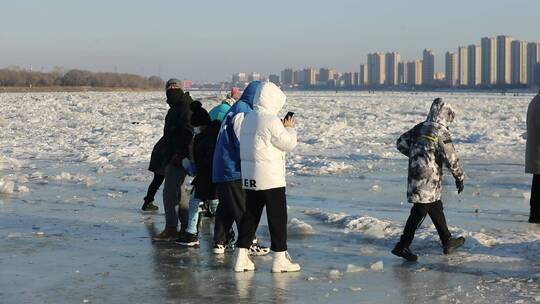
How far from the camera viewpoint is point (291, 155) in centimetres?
1788

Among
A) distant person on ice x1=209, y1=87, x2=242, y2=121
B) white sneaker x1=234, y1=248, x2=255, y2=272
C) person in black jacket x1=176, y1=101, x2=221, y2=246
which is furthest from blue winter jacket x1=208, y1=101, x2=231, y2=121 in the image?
white sneaker x1=234, y1=248, x2=255, y2=272

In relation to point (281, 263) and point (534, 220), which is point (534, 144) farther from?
point (281, 263)

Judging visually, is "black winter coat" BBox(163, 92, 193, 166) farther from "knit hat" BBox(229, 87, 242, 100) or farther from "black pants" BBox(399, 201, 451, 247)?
"black pants" BBox(399, 201, 451, 247)

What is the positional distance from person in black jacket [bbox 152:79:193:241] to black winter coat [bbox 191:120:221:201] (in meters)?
0.36

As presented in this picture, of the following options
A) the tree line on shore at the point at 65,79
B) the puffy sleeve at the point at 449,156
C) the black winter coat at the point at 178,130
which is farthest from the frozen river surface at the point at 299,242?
the tree line on shore at the point at 65,79

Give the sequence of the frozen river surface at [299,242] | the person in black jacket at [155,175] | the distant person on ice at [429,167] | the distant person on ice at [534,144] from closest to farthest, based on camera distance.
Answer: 1. the frozen river surface at [299,242]
2. the distant person on ice at [429,167]
3. the distant person on ice at [534,144]
4. the person in black jacket at [155,175]

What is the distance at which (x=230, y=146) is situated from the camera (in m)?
6.73

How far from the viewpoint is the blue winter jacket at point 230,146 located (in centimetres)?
666

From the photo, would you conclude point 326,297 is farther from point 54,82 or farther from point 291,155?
point 54,82

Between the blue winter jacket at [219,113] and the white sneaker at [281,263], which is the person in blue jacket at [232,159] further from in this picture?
the blue winter jacket at [219,113]

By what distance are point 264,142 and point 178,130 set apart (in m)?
1.87

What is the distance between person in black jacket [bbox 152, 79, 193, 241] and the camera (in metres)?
7.94

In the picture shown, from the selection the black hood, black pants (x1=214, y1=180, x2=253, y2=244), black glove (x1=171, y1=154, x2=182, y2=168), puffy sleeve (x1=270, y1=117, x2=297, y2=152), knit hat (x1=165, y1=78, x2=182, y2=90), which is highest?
knit hat (x1=165, y1=78, x2=182, y2=90)

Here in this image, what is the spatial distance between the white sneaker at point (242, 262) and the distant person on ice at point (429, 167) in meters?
1.28
